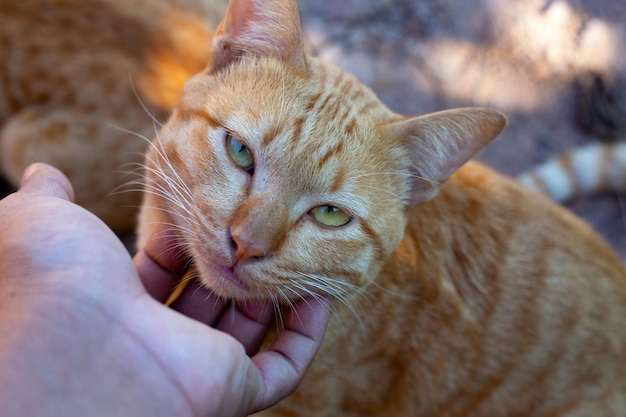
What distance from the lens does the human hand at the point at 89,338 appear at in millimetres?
1508

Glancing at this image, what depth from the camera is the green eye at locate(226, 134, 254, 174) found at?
188 centimetres

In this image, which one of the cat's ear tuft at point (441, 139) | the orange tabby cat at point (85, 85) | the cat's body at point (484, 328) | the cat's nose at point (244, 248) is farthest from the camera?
the orange tabby cat at point (85, 85)

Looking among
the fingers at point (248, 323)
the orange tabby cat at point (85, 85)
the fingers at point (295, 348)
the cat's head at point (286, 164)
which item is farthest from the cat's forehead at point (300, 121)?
the orange tabby cat at point (85, 85)

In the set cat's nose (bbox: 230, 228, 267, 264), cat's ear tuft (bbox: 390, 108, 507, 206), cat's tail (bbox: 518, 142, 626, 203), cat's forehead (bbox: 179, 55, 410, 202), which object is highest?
cat's tail (bbox: 518, 142, 626, 203)

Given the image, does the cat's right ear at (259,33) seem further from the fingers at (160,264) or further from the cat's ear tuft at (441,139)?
the fingers at (160,264)

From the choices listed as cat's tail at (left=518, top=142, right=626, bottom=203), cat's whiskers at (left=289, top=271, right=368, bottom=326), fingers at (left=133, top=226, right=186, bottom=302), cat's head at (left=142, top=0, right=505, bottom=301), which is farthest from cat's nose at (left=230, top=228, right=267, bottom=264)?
cat's tail at (left=518, top=142, right=626, bottom=203)

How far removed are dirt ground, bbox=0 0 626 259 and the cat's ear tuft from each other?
222 centimetres

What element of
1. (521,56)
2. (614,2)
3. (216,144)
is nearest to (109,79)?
(216,144)

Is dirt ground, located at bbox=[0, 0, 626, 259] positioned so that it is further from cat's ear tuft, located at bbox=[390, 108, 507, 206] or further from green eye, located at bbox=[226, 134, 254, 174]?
green eye, located at bbox=[226, 134, 254, 174]

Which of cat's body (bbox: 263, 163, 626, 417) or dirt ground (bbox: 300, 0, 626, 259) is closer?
cat's body (bbox: 263, 163, 626, 417)

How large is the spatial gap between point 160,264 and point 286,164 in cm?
77

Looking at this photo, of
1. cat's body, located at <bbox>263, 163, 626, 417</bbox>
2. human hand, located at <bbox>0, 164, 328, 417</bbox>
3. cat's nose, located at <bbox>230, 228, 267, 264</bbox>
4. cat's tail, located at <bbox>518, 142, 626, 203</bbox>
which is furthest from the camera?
cat's tail, located at <bbox>518, 142, 626, 203</bbox>

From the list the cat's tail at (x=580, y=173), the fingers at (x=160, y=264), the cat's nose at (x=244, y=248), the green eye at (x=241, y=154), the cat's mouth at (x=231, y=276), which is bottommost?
the fingers at (x=160, y=264)

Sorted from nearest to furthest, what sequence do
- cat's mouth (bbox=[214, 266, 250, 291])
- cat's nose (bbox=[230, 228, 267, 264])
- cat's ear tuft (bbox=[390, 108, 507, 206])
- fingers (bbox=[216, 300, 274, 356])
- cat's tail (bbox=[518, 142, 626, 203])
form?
1. cat's nose (bbox=[230, 228, 267, 264])
2. cat's mouth (bbox=[214, 266, 250, 291])
3. cat's ear tuft (bbox=[390, 108, 507, 206])
4. fingers (bbox=[216, 300, 274, 356])
5. cat's tail (bbox=[518, 142, 626, 203])
